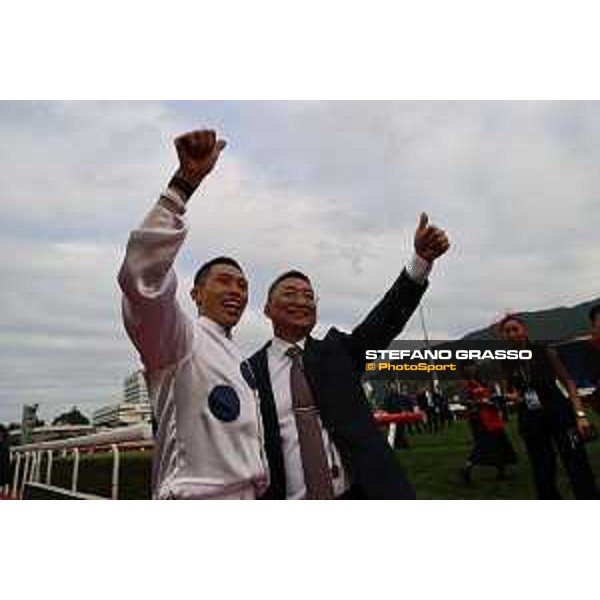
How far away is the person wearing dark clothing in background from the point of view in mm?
3357

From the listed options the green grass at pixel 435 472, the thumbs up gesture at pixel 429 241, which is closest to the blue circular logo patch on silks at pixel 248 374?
the green grass at pixel 435 472

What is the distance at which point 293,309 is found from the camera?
3357 millimetres

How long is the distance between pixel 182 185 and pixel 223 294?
0.52 m

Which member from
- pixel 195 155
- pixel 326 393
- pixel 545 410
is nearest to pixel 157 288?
pixel 195 155

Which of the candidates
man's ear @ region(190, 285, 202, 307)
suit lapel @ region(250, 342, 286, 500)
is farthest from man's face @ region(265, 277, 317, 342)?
man's ear @ region(190, 285, 202, 307)

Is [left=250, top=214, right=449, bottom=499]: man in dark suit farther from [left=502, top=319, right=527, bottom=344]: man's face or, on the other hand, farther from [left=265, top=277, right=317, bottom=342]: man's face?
[left=502, top=319, right=527, bottom=344]: man's face

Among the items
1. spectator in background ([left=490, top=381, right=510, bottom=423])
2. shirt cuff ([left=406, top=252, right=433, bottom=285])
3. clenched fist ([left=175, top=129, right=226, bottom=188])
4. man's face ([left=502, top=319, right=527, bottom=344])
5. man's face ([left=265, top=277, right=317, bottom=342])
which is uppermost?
clenched fist ([left=175, top=129, right=226, bottom=188])

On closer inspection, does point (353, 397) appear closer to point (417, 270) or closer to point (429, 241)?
point (417, 270)

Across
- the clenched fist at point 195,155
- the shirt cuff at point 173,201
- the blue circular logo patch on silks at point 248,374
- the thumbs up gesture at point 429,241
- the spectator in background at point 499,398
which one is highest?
the clenched fist at point 195,155

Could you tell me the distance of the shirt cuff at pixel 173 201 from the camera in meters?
2.94

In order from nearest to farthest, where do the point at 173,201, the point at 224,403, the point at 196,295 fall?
the point at 173,201
the point at 224,403
the point at 196,295

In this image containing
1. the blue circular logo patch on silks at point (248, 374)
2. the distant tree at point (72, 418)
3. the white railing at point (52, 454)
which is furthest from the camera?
the distant tree at point (72, 418)

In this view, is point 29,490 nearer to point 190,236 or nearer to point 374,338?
point 190,236

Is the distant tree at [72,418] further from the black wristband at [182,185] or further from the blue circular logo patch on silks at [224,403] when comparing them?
the black wristband at [182,185]
